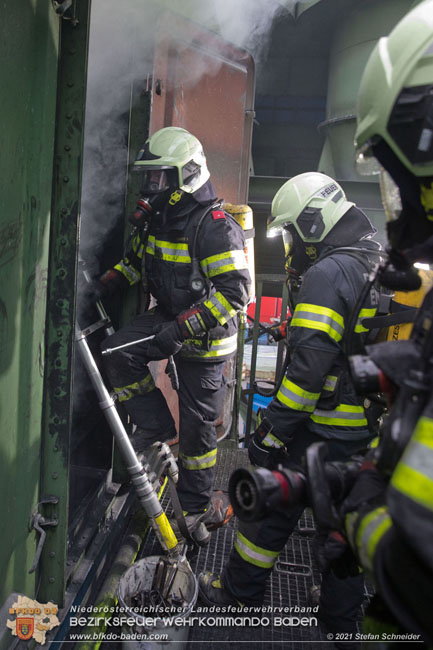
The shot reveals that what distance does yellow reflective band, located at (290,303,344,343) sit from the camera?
7.41 ft

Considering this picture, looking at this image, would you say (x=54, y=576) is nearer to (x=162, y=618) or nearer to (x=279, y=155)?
(x=162, y=618)

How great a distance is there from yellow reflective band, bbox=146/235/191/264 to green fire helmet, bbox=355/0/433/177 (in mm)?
1947

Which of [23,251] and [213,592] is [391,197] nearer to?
[23,251]

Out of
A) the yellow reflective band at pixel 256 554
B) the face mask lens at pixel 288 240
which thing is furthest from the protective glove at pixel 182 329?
the yellow reflective band at pixel 256 554

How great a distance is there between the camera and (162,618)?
2.20 meters

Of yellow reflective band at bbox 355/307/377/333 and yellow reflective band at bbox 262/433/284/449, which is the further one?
yellow reflective band at bbox 262/433/284/449

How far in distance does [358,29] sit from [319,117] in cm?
247

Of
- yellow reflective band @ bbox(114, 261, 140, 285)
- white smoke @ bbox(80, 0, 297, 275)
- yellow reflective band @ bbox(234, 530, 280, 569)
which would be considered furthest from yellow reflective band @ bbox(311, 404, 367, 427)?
white smoke @ bbox(80, 0, 297, 275)

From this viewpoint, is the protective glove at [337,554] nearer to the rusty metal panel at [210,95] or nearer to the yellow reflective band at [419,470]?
the yellow reflective band at [419,470]

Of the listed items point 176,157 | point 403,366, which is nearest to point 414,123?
point 403,366

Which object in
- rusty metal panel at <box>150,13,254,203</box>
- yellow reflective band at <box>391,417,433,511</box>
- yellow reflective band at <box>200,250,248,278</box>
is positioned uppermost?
rusty metal panel at <box>150,13,254,203</box>

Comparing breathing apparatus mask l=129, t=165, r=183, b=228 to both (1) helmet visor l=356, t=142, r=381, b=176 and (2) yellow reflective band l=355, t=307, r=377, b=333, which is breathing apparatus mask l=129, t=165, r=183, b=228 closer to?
(2) yellow reflective band l=355, t=307, r=377, b=333

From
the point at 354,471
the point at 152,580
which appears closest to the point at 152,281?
the point at 152,580

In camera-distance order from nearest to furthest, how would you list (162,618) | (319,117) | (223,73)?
(162,618)
(223,73)
(319,117)
